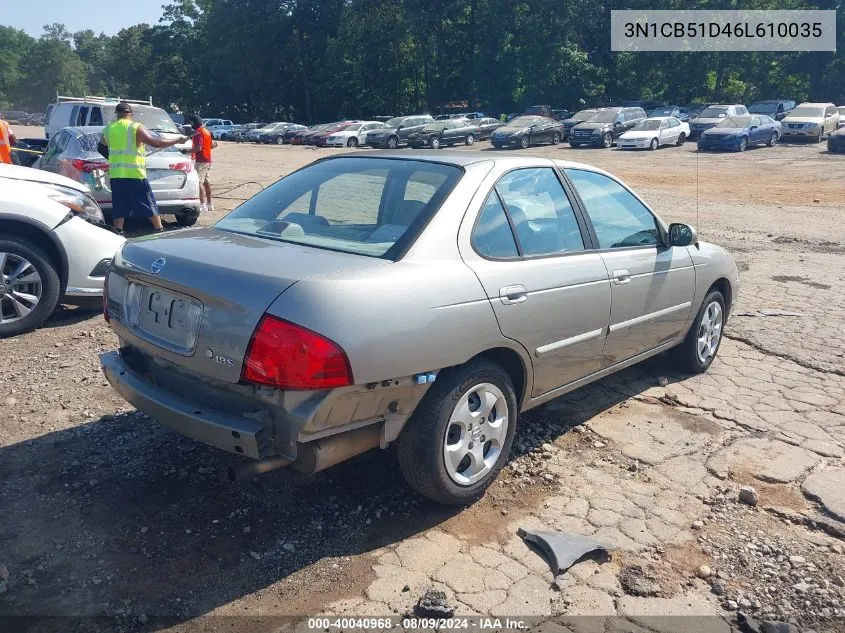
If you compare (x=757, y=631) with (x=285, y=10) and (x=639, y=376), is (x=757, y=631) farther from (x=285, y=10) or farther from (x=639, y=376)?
(x=285, y=10)

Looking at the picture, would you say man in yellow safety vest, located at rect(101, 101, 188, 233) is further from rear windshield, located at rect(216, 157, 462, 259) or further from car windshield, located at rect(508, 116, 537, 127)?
car windshield, located at rect(508, 116, 537, 127)

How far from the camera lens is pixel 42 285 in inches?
237

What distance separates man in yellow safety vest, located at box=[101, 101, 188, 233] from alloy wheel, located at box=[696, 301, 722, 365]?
650 centimetres

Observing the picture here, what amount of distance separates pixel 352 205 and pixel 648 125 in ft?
105

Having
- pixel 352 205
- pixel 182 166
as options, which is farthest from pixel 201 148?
pixel 352 205

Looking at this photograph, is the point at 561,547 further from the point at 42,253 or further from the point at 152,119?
the point at 152,119

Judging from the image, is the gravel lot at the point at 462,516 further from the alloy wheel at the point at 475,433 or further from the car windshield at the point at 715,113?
the car windshield at the point at 715,113

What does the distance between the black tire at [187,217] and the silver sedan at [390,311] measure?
750 cm

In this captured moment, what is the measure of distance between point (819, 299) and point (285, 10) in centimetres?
6170

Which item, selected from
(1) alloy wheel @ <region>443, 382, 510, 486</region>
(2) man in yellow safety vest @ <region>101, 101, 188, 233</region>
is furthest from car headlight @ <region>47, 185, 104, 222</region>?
(1) alloy wheel @ <region>443, 382, 510, 486</region>

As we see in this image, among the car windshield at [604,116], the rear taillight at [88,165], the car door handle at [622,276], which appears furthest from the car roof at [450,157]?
the car windshield at [604,116]

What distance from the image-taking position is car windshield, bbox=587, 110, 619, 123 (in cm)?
3522

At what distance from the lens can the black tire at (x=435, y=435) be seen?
3.31 meters

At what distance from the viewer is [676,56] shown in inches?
1965
